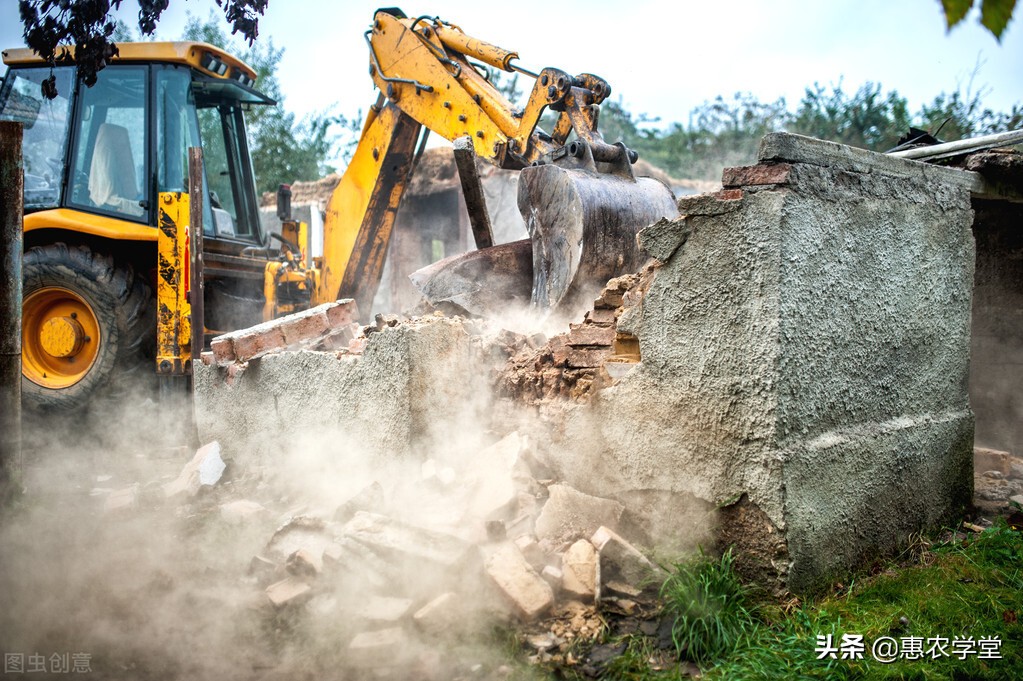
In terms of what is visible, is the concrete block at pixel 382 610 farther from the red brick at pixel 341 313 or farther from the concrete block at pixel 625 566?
the red brick at pixel 341 313

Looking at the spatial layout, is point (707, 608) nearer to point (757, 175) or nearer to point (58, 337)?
point (757, 175)

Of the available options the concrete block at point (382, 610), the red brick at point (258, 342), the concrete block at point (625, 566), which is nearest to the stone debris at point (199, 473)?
the red brick at point (258, 342)

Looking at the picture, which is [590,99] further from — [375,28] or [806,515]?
[806,515]

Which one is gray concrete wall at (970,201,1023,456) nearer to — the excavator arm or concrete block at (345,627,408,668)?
the excavator arm

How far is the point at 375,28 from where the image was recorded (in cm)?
615

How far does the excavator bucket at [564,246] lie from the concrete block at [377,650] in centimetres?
213

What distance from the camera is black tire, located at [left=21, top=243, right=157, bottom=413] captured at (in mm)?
5523

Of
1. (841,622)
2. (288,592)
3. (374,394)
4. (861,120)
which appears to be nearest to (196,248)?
(374,394)

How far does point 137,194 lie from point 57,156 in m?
0.74

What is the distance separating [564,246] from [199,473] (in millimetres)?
2627

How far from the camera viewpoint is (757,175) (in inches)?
105

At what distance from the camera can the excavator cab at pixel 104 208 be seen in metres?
5.54

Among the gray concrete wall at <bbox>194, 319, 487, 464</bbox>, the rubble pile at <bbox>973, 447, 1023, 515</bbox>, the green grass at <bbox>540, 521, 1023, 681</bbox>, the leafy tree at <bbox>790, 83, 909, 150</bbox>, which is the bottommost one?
the green grass at <bbox>540, 521, 1023, 681</bbox>

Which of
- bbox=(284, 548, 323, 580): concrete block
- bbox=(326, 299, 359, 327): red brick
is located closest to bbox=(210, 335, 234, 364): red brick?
bbox=(326, 299, 359, 327): red brick
